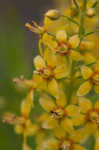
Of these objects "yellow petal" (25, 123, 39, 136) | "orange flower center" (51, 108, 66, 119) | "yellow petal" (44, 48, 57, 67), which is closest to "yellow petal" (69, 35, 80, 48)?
"yellow petal" (44, 48, 57, 67)

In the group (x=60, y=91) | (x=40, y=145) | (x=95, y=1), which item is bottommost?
(x=40, y=145)

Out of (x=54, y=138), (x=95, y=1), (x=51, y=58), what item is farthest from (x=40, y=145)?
(x=95, y=1)

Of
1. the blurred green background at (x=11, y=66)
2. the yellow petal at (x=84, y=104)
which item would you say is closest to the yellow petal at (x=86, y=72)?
the yellow petal at (x=84, y=104)

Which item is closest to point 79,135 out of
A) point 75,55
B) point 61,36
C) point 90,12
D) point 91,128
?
point 91,128

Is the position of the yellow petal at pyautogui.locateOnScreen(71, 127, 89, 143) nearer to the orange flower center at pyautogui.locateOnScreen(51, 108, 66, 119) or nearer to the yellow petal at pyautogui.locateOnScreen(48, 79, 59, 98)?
the orange flower center at pyautogui.locateOnScreen(51, 108, 66, 119)

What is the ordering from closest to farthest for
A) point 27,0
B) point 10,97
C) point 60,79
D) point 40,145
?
point 60,79
point 40,145
point 10,97
point 27,0

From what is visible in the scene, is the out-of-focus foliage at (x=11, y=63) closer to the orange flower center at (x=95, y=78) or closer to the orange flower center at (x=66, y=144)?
the orange flower center at (x=66, y=144)

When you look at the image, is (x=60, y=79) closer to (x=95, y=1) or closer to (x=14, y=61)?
(x=95, y=1)
